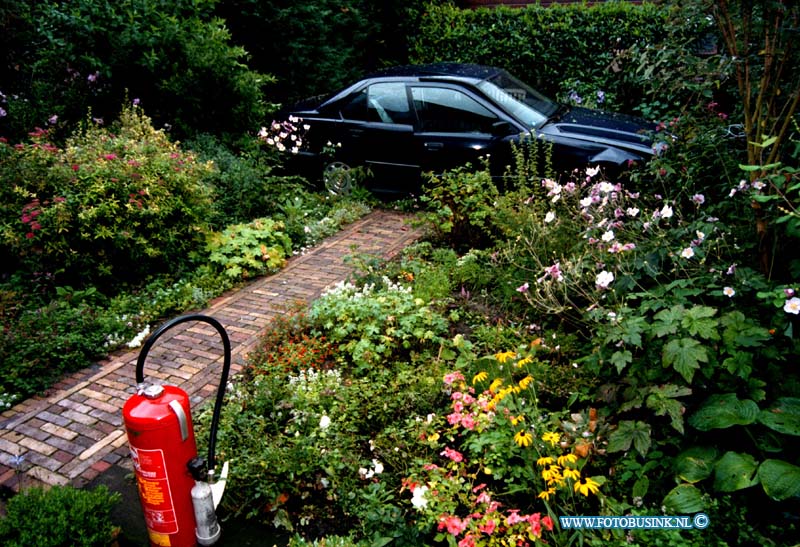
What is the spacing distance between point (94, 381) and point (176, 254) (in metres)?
2.06

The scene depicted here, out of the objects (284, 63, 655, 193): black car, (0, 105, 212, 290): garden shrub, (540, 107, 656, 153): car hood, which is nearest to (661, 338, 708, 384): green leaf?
(540, 107, 656, 153): car hood

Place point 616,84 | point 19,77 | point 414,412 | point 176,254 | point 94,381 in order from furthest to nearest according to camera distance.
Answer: point 616,84
point 19,77
point 176,254
point 94,381
point 414,412

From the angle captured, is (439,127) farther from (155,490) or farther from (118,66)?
(155,490)

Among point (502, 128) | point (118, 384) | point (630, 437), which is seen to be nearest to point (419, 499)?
point (630, 437)

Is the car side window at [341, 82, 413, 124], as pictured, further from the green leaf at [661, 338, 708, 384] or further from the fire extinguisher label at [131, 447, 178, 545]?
the fire extinguisher label at [131, 447, 178, 545]

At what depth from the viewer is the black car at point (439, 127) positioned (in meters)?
6.95

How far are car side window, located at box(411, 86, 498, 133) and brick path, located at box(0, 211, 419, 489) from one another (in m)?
1.82

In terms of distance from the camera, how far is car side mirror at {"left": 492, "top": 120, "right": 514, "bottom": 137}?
23.6 ft

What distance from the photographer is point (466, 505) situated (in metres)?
3.24

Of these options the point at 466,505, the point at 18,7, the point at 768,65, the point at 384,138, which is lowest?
the point at 466,505

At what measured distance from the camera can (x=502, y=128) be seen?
23.6 feet

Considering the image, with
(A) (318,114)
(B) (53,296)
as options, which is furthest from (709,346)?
(A) (318,114)

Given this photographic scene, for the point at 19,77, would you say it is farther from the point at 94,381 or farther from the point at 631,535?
the point at 631,535

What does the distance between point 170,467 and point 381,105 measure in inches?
239
